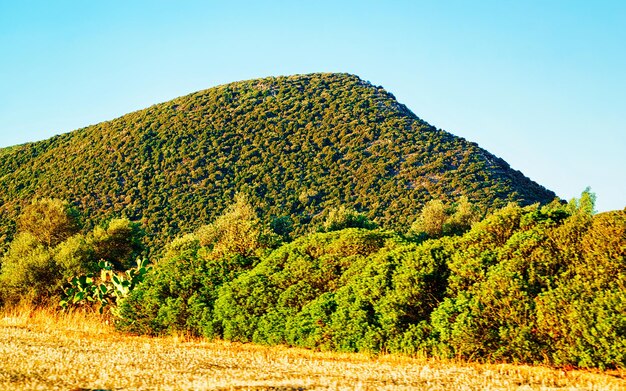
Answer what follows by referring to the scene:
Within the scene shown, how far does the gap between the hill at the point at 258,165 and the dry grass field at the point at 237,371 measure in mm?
47164

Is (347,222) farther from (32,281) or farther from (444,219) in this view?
(32,281)

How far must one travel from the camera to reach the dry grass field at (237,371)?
9281 mm

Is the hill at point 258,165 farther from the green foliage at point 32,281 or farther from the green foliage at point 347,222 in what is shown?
the green foliage at point 32,281

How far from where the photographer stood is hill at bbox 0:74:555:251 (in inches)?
2633

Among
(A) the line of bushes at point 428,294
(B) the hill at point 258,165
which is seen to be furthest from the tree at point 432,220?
(A) the line of bushes at point 428,294

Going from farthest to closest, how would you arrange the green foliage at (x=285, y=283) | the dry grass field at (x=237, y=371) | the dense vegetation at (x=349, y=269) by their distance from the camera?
the green foliage at (x=285, y=283) → the dense vegetation at (x=349, y=269) → the dry grass field at (x=237, y=371)

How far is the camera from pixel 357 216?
4881 centimetres

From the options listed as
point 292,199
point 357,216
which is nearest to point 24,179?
point 292,199

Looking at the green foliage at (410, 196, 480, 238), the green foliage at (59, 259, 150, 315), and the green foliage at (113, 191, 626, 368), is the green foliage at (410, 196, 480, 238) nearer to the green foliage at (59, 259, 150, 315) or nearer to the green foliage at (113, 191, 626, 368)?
the green foliage at (59, 259, 150, 315)

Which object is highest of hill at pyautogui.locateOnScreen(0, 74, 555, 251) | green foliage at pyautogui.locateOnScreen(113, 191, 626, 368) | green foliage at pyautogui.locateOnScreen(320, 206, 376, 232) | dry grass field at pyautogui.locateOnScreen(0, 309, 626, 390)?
hill at pyautogui.locateOnScreen(0, 74, 555, 251)

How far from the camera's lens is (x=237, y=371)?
10852 millimetres

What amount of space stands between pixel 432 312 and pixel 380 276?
1.49m

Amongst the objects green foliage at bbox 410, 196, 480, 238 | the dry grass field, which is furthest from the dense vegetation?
the dry grass field

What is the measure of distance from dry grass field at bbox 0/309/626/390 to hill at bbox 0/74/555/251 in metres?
47.2
